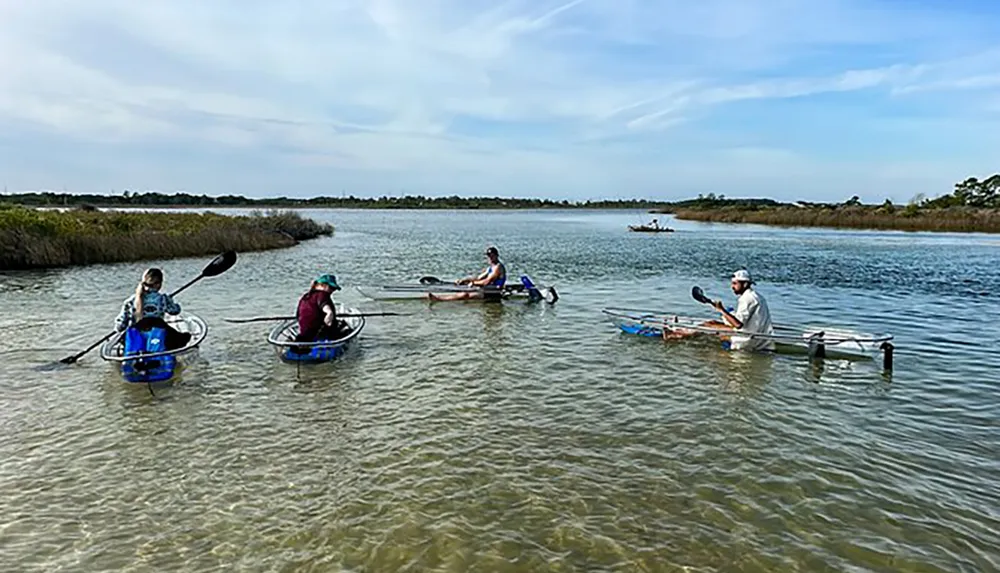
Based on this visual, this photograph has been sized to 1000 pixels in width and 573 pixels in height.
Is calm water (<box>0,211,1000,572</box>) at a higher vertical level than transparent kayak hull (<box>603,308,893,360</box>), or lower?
lower

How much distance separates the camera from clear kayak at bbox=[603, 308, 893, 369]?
12477 millimetres

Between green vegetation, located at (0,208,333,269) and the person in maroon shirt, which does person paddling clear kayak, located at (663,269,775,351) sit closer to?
the person in maroon shirt

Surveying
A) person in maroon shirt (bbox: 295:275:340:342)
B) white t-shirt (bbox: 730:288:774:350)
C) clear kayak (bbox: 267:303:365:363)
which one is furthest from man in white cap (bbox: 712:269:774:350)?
person in maroon shirt (bbox: 295:275:340:342)

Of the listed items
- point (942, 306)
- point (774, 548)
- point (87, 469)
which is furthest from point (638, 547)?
point (942, 306)

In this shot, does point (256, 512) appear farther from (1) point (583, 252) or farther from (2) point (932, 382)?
(1) point (583, 252)

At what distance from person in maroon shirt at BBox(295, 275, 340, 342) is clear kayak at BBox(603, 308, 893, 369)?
6.66 m

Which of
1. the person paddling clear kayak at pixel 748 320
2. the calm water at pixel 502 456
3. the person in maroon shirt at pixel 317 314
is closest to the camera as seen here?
the calm water at pixel 502 456

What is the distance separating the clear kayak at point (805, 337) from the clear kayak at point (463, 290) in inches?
219

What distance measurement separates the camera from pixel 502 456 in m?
7.83

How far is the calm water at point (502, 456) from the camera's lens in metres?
5.80

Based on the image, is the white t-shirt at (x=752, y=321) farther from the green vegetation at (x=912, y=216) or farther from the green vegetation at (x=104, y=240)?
the green vegetation at (x=912, y=216)

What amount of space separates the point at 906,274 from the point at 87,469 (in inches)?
1200

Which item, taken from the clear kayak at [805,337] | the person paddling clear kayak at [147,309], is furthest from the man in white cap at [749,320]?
the person paddling clear kayak at [147,309]

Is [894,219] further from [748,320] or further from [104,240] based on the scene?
[104,240]
